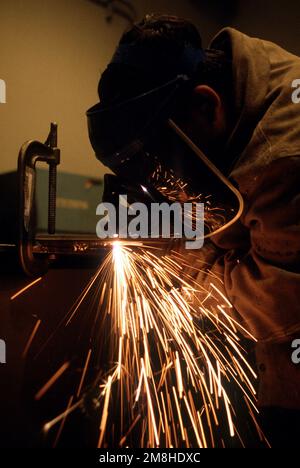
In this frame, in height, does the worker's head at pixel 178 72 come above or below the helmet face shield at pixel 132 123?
above

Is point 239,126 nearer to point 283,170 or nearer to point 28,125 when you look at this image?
point 283,170

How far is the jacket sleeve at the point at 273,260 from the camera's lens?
93 cm

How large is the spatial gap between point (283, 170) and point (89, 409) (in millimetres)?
914

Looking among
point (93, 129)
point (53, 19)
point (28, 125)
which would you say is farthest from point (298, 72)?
point (53, 19)

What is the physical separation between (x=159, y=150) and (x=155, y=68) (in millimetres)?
193

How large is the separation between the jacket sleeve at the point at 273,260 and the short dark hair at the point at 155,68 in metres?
0.28

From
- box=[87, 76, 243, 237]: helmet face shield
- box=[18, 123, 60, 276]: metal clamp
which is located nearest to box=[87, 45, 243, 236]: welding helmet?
box=[87, 76, 243, 237]: helmet face shield

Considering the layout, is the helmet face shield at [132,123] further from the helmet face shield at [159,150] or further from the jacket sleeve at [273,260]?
the jacket sleeve at [273,260]

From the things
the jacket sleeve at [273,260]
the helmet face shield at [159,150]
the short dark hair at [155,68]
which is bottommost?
the jacket sleeve at [273,260]

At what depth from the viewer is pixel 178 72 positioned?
3.18ft

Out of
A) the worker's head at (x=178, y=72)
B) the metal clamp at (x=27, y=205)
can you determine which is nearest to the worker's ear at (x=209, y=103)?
the worker's head at (x=178, y=72)

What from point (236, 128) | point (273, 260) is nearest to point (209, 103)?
point (236, 128)

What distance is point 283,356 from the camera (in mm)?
1077

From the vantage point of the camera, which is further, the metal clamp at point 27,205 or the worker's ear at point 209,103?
the worker's ear at point 209,103
